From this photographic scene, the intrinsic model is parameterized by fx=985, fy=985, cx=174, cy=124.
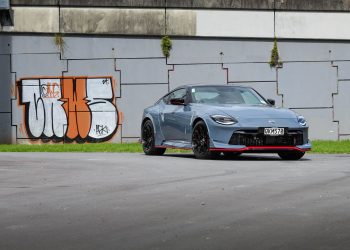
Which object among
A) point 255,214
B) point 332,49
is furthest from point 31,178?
point 332,49

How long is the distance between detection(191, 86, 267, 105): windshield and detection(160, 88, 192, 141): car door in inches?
11.3

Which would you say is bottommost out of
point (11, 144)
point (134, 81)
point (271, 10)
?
point (11, 144)

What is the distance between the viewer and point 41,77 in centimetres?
2612

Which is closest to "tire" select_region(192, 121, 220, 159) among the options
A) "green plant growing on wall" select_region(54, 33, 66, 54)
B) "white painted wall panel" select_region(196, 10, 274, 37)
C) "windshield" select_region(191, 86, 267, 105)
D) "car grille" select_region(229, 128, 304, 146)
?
"car grille" select_region(229, 128, 304, 146)

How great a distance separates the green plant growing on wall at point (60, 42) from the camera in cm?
2597

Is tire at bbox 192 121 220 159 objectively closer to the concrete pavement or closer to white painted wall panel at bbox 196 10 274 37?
the concrete pavement

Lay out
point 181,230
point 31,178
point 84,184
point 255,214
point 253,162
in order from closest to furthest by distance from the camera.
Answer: point 181,230, point 255,214, point 84,184, point 31,178, point 253,162

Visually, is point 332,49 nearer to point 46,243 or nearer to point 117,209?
point 117,209

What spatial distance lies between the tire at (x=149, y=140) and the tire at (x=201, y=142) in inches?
72.3

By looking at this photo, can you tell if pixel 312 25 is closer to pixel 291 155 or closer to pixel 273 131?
pixel 291 155

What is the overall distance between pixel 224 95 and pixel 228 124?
5.17 feet

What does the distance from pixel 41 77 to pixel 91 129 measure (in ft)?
6.33

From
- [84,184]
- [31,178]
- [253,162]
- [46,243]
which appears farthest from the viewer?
[253,162]

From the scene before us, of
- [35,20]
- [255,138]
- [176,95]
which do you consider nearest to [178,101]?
[176,95]
